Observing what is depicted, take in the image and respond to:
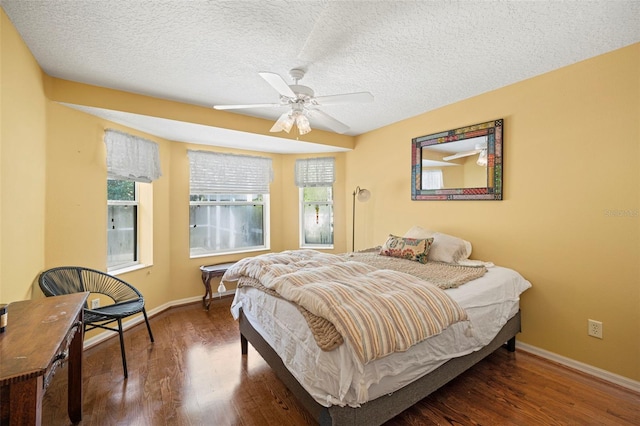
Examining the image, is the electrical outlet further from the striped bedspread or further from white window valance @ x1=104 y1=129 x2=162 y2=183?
white window valance @ x1=104 y1=129 x2=162 y2=183

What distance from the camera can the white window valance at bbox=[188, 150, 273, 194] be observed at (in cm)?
384

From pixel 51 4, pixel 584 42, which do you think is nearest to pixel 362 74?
pixel 584 42

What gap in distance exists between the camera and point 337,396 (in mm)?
1283

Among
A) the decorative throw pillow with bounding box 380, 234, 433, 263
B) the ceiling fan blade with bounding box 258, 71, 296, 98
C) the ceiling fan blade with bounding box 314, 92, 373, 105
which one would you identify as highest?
the ceiling fan blade with bounding box 258, 71, 296, 98

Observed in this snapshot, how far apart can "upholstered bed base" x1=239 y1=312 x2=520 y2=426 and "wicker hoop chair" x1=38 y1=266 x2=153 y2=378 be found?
3.54 feet

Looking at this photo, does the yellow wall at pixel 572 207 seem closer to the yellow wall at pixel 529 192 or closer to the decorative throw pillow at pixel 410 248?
the yellow wall at pixel 529 192

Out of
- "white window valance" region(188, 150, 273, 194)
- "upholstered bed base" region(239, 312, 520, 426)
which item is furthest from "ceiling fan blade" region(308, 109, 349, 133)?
"white window valance" region(188, 150, 273, 194)

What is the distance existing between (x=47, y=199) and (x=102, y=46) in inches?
55.0

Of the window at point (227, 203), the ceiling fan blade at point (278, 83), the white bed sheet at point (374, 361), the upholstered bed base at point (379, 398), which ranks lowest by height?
the upholstered bed base at point (379, 398)

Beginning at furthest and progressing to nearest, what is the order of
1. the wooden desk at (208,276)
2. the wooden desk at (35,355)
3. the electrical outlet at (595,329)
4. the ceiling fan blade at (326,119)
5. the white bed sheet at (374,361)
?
1. the wooden desk at (208,276)
2. the ceiling fan blade at (326,119)
3. the electrical outlet at (595,329)
4. the white bed sheet at (374,361)
5. the wooden desk at (35,355)

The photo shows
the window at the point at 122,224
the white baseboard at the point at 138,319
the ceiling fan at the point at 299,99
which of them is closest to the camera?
the ceiling fan at the point at 299,99

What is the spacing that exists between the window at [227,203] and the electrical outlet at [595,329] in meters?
3.89

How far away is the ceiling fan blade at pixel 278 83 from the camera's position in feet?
5.38

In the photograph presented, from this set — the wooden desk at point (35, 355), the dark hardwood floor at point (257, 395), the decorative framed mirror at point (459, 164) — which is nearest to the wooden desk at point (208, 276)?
the dark hardwood floor at point (257, 395)
